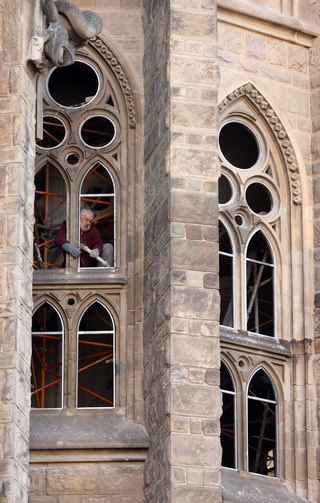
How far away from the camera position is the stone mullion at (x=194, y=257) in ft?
70.7

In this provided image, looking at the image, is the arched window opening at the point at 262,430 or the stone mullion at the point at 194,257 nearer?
the stone mullion at the point at 194,257

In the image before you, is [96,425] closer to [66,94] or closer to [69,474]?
[69,474]

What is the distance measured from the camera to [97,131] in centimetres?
2411

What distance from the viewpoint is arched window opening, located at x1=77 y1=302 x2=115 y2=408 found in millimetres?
23250

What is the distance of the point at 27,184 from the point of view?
66.6 ft

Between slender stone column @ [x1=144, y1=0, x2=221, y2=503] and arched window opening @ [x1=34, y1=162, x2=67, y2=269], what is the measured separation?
941 millimetres

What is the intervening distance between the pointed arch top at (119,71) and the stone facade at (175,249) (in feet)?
0.04

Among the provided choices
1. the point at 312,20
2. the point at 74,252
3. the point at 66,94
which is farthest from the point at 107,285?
the point at 312,20

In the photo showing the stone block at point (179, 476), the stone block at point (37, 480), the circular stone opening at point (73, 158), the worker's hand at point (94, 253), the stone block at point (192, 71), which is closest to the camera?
the stone block at point (179, 476)

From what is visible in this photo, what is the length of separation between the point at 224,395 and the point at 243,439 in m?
0.44

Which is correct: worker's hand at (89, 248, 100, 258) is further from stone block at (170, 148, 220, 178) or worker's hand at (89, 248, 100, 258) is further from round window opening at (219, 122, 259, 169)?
round window opening at (219, 122, 259, 169)

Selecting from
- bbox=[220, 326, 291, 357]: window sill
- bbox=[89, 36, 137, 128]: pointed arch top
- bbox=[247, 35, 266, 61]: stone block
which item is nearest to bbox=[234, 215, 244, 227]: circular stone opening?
bbox=[220, 326, 291, 357]: window sill

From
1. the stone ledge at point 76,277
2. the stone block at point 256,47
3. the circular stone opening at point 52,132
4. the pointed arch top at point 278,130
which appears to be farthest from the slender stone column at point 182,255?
the stone block at point 256,47

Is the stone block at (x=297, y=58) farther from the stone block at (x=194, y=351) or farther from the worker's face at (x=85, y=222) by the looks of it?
the stone block at (x=194, y=351)
